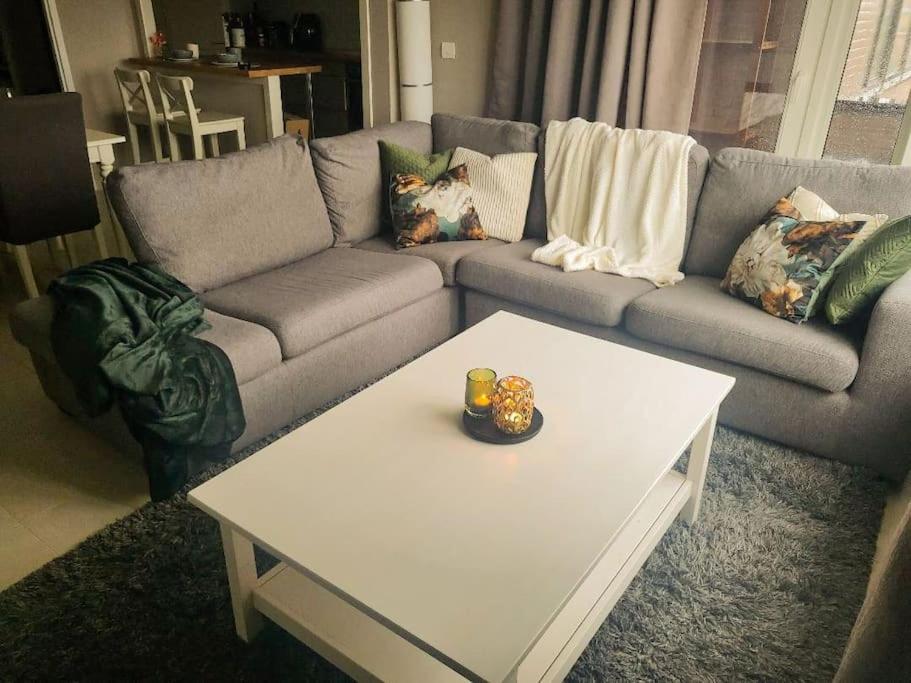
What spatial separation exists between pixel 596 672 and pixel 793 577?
24.2 inches

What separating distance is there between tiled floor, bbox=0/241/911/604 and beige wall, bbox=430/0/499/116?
2.86 m

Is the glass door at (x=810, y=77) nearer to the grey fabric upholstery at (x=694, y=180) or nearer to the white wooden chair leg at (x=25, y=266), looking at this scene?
the grey fabric upholstery at (x=694, y=180)

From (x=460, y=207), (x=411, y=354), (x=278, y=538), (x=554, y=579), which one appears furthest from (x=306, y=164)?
(x=554, y=579)

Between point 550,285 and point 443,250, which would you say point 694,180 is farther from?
point 443,250

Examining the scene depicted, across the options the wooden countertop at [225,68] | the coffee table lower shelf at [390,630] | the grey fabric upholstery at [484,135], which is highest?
the wooden countertop at [225,68]

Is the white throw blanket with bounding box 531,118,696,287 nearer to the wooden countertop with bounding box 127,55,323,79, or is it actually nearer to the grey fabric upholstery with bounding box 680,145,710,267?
the grey fabric upholstery with bounding box 680,145,710,267

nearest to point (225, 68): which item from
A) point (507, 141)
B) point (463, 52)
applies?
point (463, 52)

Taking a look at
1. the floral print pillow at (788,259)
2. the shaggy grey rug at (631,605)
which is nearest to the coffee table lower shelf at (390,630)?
the shaggy grey rug at (631,605)

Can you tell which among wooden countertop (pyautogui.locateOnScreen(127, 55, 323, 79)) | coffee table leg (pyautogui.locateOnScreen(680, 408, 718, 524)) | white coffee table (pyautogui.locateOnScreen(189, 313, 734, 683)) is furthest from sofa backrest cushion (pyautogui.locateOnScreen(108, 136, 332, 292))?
wooden countertop (pyautogui.locateOnScreen(127, 55, 323, 79))

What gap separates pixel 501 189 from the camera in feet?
10.1

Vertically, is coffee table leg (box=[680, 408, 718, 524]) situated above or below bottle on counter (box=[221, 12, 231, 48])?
below

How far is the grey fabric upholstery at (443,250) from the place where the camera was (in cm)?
290

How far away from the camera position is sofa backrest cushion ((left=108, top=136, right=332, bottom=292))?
92.4 inches

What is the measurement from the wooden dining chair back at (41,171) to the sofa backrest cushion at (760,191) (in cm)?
267
